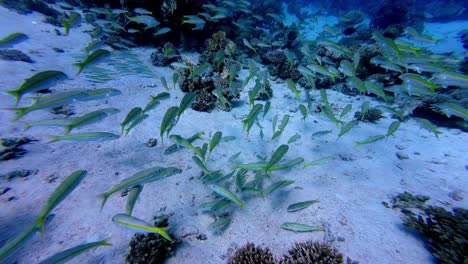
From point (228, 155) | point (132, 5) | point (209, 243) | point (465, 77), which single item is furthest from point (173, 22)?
point (465, 77)

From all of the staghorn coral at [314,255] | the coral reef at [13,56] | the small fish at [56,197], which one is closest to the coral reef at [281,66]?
the staghorn coral at [314,255]

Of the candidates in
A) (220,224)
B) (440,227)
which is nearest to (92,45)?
(220,224)

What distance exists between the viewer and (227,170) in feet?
15.4

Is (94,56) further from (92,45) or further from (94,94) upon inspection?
(92,45)

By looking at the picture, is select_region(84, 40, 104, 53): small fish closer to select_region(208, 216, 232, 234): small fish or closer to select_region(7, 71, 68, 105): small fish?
select_region(7, 71, 68, 105): small fish

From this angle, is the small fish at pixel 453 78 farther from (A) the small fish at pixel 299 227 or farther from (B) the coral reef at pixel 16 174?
(B) the coral reef at pixel 16 174

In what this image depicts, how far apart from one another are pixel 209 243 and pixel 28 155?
407cm

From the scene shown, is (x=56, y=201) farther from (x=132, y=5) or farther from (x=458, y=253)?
(x=132, y=5)

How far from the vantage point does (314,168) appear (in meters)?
4.82

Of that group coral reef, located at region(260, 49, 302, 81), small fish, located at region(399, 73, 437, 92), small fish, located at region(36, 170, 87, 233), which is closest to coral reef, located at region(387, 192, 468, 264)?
small fish, located at region(399, 73, 437, 92)

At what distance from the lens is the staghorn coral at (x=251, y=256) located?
301cm

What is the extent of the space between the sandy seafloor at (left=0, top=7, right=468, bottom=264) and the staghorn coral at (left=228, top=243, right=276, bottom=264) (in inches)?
8.7

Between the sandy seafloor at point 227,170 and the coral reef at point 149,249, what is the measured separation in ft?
0.44

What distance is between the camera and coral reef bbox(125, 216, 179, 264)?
113 inches
